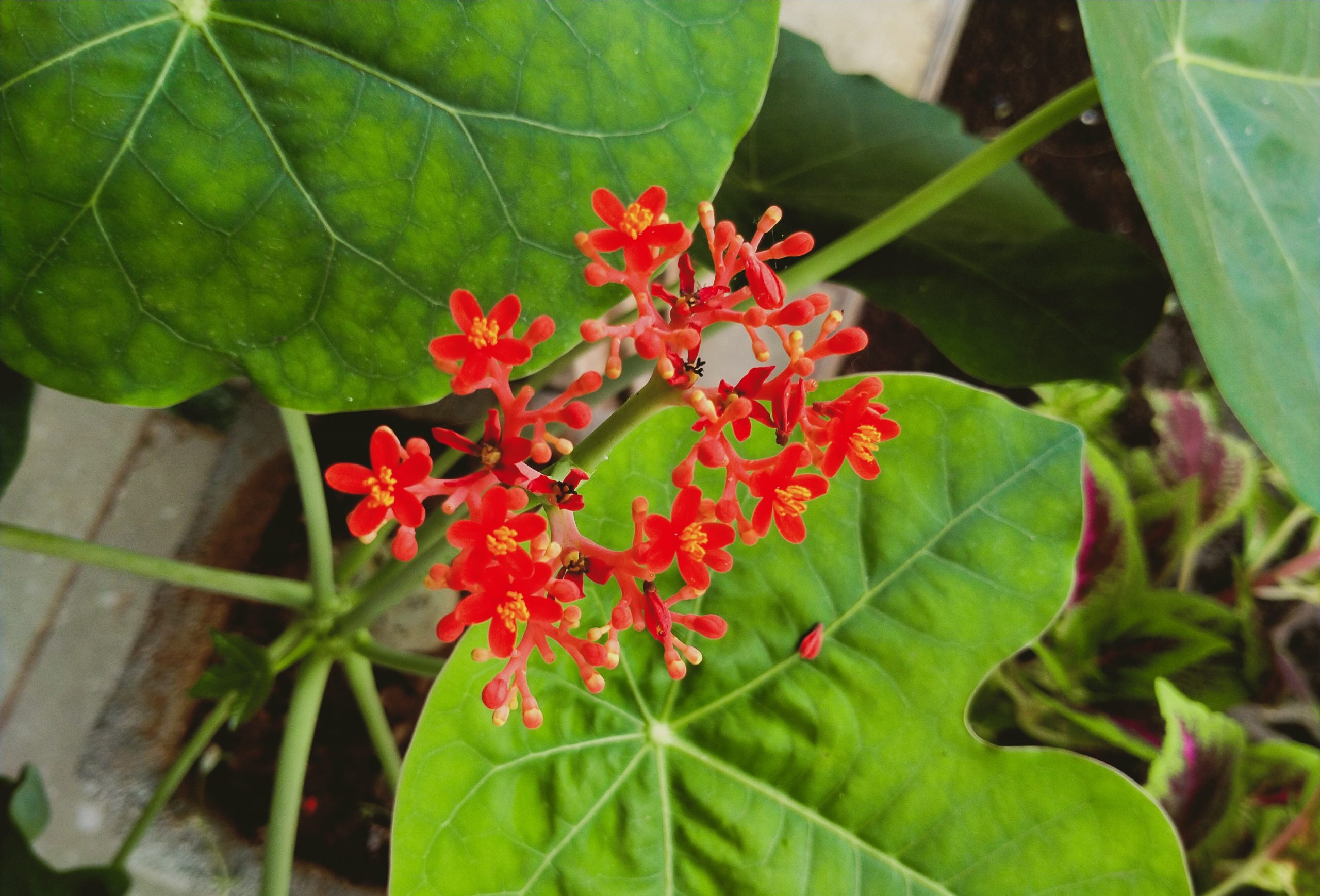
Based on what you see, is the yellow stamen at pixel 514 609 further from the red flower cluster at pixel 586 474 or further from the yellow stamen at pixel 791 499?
the yellow stamen at pixel 791 499

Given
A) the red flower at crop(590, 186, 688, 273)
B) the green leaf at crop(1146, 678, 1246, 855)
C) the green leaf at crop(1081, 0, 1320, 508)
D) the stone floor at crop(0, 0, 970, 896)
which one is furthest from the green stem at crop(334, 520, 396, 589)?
the green leaf at crop(1146, 678, 1246, 855)

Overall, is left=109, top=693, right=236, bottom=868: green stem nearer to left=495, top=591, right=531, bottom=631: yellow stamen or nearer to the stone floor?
the stone floor

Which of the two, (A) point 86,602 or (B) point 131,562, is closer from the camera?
(B) point 131,562

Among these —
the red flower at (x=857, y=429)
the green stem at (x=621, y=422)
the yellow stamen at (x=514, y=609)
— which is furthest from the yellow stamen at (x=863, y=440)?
the yellow stamen at (x=514, y=609)

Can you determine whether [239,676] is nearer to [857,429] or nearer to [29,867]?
[29,867]

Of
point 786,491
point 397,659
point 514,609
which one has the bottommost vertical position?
point 397,659

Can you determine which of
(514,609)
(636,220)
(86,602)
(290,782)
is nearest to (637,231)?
(636,220)

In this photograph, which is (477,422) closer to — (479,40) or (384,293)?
(384,293)
